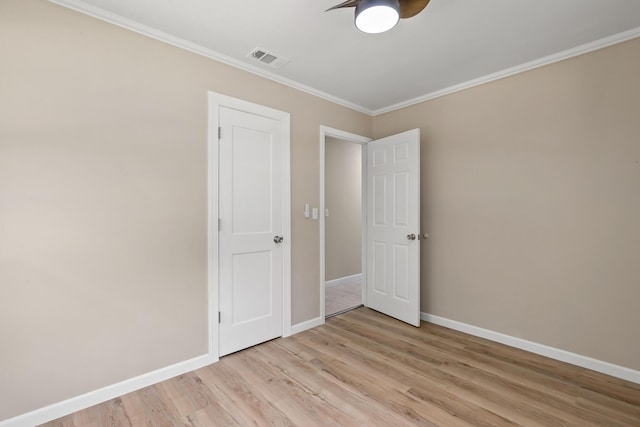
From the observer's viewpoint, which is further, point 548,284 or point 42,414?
point 548,284

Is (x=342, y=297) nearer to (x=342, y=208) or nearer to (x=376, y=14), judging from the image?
(x=342, y=208)

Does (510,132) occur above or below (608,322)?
above

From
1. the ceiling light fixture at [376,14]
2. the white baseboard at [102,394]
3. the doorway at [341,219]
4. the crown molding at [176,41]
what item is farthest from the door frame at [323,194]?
the ceiling light fixture at [376,14]

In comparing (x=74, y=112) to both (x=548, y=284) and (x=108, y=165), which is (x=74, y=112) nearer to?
(x=108, y=165)

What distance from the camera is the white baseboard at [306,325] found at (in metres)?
3.01

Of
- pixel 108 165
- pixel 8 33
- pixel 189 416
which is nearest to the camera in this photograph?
pixel 8 33

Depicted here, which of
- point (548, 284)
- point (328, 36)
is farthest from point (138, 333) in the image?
point (548, 284)

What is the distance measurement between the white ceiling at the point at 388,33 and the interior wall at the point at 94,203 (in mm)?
241

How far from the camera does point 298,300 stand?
3.07 meters

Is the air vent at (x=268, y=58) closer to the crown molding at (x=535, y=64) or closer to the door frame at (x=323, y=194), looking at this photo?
the door frame at (x=323, y=194)

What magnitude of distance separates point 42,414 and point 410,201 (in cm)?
334

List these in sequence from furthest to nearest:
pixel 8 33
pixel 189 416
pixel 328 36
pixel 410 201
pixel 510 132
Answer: pixel 410 201 < pixel 510 132 < pixel 328 36 < pixel 189 416 < pixel 8 33

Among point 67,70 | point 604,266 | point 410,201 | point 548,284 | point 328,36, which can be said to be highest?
point 328,36

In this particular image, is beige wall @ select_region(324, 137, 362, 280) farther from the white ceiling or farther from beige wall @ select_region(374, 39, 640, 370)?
the white ceiling
